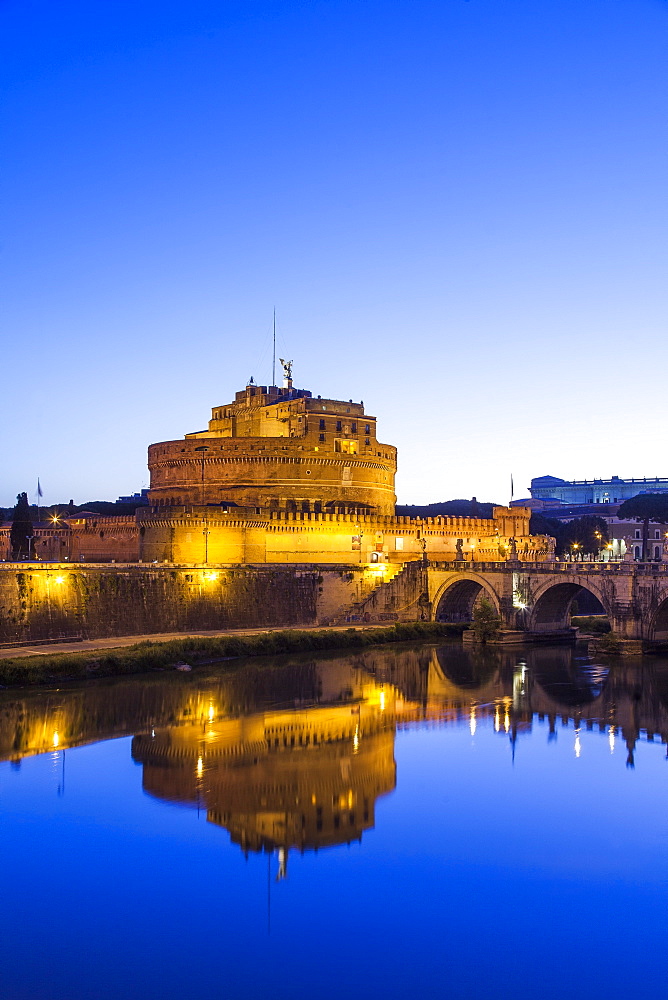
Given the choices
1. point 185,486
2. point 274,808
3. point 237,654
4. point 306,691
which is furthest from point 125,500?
point 274,808

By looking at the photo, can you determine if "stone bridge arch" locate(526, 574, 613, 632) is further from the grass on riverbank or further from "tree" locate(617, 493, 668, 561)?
"tree" locate(617, 493, 668, 561)

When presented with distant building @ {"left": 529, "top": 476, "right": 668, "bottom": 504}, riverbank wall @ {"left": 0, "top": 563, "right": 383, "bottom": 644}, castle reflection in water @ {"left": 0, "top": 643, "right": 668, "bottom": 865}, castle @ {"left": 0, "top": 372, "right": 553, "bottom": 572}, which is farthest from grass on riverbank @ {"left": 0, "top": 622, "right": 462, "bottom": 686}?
distant building @ {"left": 529, "top": 476, "right": 668, "bottom": 504}

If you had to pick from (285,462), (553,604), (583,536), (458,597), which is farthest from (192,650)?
(583,536)

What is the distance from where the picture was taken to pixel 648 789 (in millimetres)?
21297

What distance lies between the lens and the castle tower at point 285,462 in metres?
54.2

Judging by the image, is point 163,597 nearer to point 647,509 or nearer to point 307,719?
point 307,719

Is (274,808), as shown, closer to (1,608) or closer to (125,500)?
(1,608)

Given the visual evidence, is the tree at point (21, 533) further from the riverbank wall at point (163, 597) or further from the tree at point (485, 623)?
the tree at point (485, 623)

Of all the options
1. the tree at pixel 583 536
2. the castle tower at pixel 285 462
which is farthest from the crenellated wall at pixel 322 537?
the tree at pixel 583 536

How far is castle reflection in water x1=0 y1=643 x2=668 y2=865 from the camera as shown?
795 inches

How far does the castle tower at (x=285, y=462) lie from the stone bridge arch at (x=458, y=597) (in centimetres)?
718

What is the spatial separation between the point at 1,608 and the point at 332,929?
72.1ft

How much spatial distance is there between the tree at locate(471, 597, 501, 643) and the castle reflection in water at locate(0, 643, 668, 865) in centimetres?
401

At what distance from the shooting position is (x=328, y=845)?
1825 centimetres
